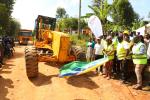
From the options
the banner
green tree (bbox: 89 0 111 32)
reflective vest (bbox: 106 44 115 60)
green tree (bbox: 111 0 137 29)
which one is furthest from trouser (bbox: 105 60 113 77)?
green tree (bbox: 111 0 137 29)

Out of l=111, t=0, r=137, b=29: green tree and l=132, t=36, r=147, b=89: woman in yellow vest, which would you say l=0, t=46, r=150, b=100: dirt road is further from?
l=111, t=0, r=137, b=29: green tree

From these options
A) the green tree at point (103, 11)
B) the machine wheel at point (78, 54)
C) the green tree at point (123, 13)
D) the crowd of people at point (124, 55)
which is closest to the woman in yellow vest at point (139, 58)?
the crowd of people at point (124, 55)

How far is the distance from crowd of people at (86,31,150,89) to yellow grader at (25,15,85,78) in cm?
152

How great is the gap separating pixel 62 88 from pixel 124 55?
2621mm

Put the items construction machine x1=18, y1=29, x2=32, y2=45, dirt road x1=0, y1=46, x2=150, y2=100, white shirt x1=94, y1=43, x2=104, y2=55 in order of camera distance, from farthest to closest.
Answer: construction machine x1=18, y1=29, x2=32, y2=45
white shirt x1=94, y1=43, x2=104, y2=55
dirt road x1=0, y1=46, x2=150, y2=100

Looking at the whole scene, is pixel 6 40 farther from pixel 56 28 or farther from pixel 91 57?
pixel 91 57

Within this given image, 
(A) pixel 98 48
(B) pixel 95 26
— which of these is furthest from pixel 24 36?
(A) pixel 98 48

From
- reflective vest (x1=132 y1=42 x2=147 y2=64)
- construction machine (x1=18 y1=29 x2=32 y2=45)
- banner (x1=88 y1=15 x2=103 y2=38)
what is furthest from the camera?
construction machine (x1=18 y1=29 x2=32 y2=45)

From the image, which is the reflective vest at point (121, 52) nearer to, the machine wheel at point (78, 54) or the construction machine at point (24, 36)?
the machine wheel at point (78, 54)

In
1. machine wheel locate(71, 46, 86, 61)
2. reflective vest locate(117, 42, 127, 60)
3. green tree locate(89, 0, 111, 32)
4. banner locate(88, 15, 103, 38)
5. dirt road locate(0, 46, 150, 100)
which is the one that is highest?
green tree locate(89, 0, 111, 32)

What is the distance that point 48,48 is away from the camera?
17344 millimetres

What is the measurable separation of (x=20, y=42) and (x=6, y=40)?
20.6 meters

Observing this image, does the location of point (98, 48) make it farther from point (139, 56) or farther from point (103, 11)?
point (103, 11)

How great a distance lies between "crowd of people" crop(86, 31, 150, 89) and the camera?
12.1m
